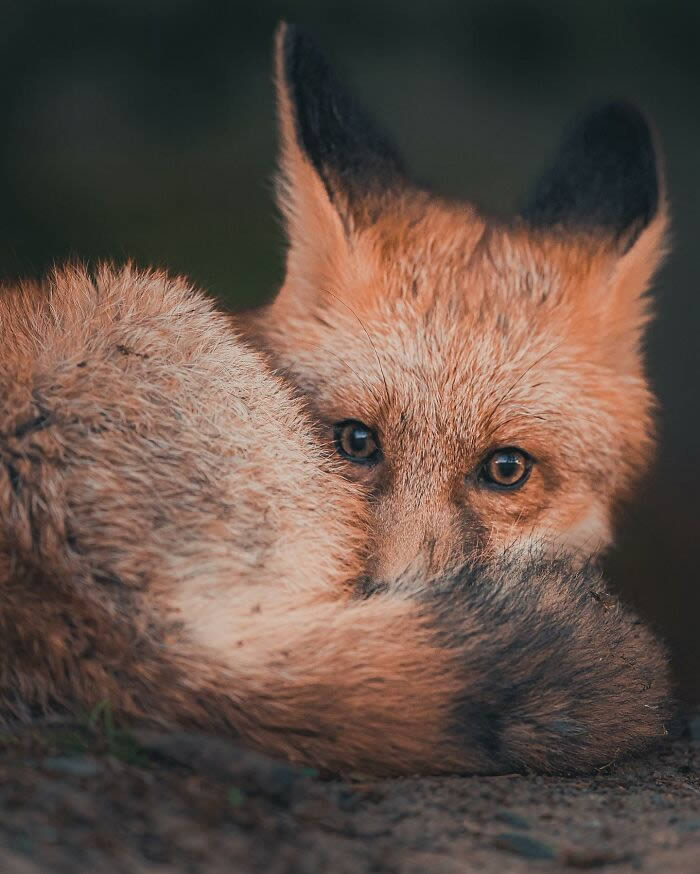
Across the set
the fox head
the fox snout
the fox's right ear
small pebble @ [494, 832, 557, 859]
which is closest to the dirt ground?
small pebble @ [494, 832, 557, 859]

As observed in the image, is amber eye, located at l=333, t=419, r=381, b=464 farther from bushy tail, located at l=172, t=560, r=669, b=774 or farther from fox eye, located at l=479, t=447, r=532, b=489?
A: bushy tail, located at l=172, t=560, r=669, b=774

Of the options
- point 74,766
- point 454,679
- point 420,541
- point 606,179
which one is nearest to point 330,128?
point 606,179

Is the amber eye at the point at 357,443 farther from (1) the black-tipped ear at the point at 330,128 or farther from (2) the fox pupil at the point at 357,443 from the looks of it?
(1) the black-tipped ear at the point at 330,128

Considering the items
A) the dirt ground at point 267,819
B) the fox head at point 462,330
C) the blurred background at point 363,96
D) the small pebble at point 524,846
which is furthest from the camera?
the blurred background at point 363,96

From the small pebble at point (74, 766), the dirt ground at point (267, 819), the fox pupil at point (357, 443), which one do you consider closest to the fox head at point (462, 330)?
the fox pupil at point (357, 443)

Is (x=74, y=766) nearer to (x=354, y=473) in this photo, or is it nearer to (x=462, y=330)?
(x=354, y=473)

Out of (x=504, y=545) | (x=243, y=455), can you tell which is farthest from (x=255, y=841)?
(x=504, y=545)

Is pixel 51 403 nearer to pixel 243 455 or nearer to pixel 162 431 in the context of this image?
pixel 162 431
